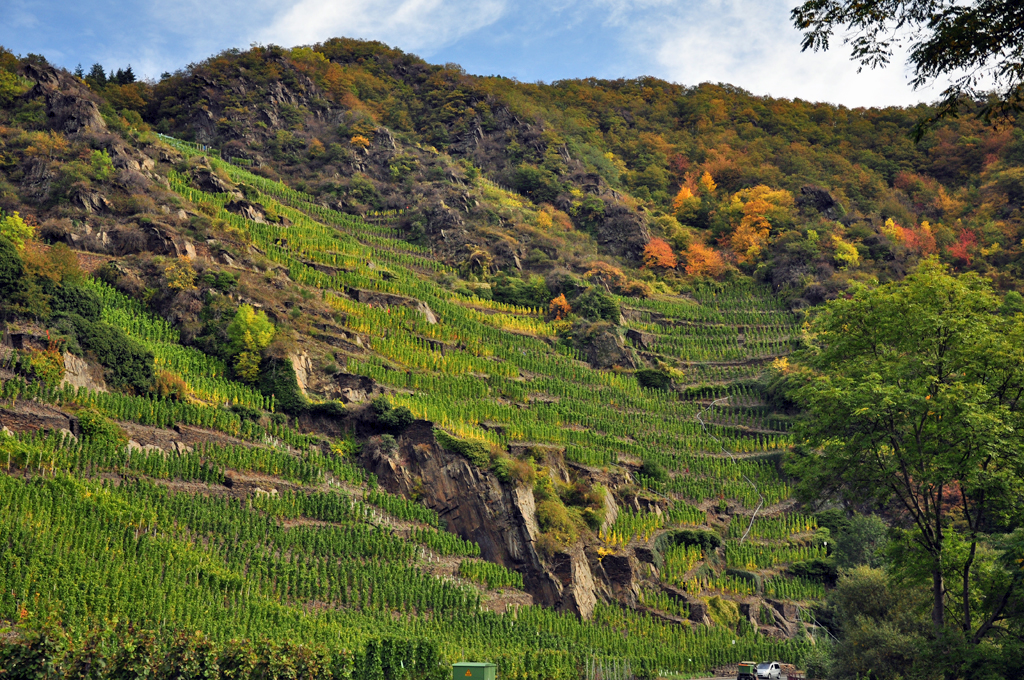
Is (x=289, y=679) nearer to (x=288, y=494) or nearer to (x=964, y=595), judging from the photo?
(x=288, y=494)

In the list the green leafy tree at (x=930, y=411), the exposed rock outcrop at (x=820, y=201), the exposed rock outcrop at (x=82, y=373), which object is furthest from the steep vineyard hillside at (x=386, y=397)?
the green leafy tree at (x=930, y=411)

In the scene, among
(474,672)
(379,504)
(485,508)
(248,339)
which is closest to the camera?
(474,672)

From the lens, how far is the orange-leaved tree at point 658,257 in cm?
8550

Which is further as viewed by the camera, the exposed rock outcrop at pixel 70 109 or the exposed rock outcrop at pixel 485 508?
the exposed rock outcrop at pixel 70 109

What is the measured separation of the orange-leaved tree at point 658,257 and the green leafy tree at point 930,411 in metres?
62.8

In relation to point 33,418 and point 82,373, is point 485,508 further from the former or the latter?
point 33,418

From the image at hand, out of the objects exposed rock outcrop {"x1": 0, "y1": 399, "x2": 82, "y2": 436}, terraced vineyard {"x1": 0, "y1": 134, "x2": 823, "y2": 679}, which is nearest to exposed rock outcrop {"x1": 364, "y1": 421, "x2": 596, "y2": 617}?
terraced vineyard {"x1": 0, "y1": 134, "x2": 823, "y2": 679}

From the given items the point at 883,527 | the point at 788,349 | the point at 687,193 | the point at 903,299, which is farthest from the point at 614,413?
the point at 687,193

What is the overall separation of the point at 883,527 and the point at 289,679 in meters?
37.7

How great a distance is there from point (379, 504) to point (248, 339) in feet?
38.2

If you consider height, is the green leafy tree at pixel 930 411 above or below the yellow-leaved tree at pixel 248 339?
below

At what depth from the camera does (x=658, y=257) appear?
3378 inches

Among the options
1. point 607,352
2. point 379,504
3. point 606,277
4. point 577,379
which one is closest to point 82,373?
point 379,504

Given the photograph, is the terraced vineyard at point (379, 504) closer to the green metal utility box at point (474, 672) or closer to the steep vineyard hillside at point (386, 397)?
the steep vineyard hillside at point (386, 397)
